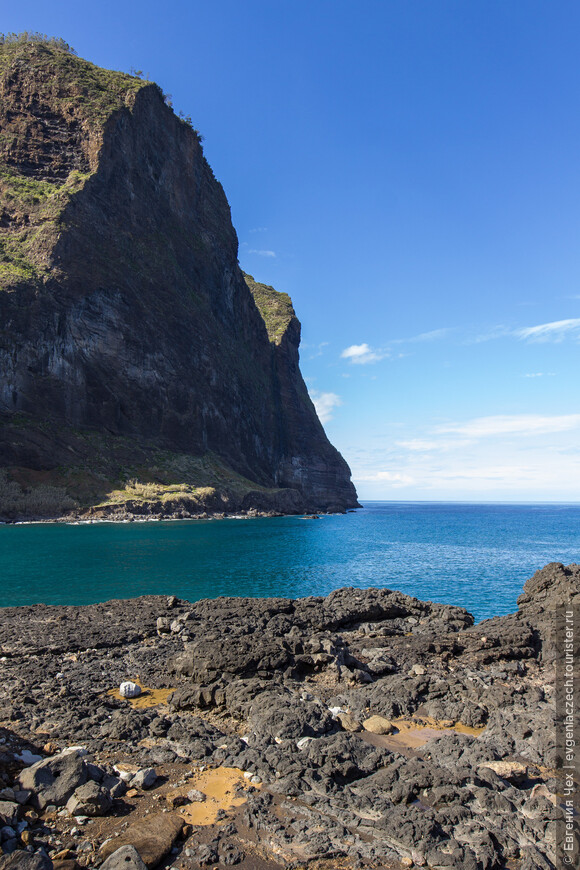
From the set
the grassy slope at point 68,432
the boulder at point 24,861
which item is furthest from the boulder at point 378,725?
the grassy slope at point 68,432

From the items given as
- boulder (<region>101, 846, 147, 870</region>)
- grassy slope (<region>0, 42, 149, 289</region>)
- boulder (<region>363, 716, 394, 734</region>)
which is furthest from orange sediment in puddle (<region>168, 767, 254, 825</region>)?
grassy slope (<region>0, 42, 149, 289</region>)

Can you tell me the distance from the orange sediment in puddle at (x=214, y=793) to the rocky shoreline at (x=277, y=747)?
0.04 m

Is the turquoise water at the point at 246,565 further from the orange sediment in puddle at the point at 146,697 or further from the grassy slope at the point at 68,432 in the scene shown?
the orange sediment in puddle at the point at 146,697

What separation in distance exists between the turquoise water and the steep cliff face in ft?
92.3

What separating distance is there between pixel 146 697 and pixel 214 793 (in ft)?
17.3

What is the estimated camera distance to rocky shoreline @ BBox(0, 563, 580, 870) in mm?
7266

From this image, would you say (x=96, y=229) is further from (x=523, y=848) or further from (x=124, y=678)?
(x=523, y=848)

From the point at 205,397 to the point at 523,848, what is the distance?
118244 mm

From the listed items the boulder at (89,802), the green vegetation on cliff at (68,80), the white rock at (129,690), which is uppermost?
the green vegetation on cliff at (68,80)

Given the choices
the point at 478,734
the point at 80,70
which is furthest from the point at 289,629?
the point at 80,70

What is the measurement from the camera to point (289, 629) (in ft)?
59.3

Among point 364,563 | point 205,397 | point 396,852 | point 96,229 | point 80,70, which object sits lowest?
point 364,563

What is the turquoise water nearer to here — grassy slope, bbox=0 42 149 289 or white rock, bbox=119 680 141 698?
white rock, bbox=119 680 141 698

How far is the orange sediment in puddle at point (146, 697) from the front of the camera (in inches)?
503
